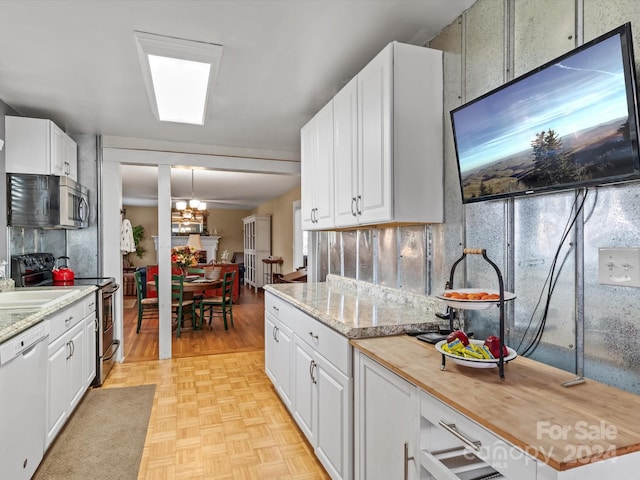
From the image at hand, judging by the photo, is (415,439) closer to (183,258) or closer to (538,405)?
(538,405)

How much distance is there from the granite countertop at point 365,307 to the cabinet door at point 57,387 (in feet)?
4.70

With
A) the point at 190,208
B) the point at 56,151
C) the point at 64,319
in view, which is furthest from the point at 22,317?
the point at 190,208

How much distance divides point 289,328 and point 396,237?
0.96 metres

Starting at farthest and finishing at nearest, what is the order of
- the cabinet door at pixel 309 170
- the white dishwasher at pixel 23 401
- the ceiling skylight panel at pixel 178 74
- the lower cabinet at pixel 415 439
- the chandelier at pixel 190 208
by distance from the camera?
the chandelier at pixel 190 208
the cabinet door at pixel 309 170
the ceiling skylight panel at pixel 178 74
the white dishwasher at pixel 23 401
the lower cabinet at pixel 415 439

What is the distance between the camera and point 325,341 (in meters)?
2.01

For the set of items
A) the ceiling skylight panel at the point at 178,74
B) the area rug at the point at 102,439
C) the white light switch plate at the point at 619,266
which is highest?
the ceiling skylight panel at the point at 178,74

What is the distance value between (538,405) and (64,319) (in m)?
2.67

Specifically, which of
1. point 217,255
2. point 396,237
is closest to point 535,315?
point 396,237

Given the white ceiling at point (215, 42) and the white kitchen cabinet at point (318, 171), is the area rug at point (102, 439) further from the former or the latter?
the white ceiling at point (215, 42)

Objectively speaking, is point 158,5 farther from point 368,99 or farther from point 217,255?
point 217,255

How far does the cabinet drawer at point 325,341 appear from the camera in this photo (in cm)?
177

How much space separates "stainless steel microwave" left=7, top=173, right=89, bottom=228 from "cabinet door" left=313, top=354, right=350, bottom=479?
254 cm

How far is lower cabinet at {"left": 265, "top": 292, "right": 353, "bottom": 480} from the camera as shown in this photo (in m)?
1.78

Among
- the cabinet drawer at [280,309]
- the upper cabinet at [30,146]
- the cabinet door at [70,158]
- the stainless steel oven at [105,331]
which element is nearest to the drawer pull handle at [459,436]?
the cabinet drawer at [280,309]
